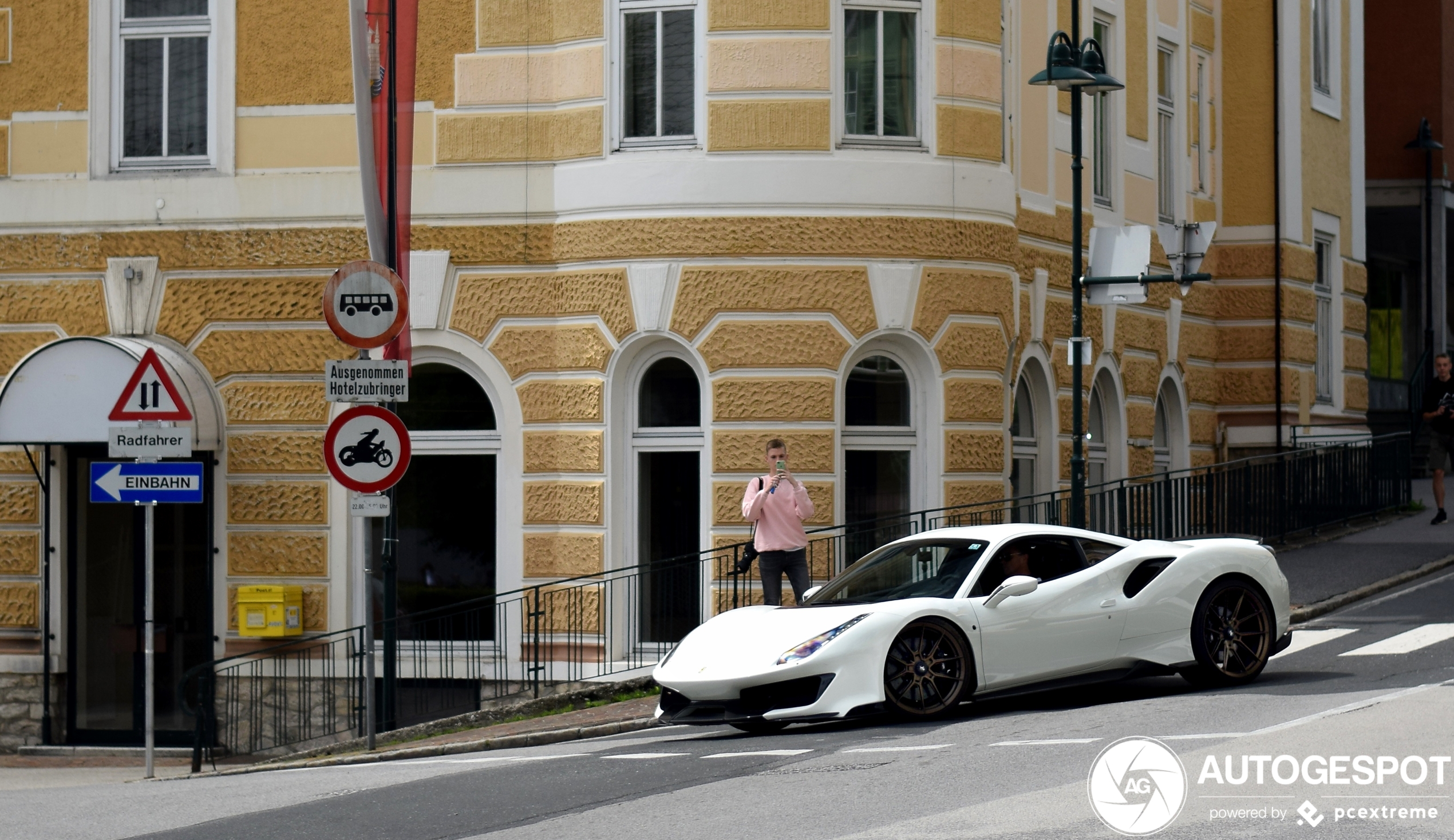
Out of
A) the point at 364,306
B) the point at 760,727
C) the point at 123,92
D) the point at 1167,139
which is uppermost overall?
the point at 1167,139

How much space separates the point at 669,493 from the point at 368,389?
4.70 m

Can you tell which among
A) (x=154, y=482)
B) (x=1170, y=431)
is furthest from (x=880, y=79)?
(x=1170, y=431)

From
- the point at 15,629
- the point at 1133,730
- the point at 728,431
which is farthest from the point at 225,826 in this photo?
the point at 15,629

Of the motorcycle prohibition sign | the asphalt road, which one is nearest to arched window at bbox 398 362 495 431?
the motorcycle prohibition sign

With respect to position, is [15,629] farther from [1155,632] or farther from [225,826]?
[1155,632]

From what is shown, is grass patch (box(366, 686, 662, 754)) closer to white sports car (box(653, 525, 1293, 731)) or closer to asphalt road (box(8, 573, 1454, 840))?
asphalt road (box(8, 573, 1454, 840))

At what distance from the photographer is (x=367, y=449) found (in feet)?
48.6

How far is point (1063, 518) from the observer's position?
70.0 ft

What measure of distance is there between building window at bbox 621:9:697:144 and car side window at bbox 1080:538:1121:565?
6.23 m

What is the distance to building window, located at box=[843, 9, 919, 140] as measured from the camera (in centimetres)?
1898

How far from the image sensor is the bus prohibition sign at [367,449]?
14766 millimetres

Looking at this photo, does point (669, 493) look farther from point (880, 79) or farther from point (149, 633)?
point (149, 633)

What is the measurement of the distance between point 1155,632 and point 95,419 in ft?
33.1

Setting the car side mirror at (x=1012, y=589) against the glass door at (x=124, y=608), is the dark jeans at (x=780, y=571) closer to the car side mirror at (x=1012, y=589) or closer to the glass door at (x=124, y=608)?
the car side mirror at (x=1012, y=589)
